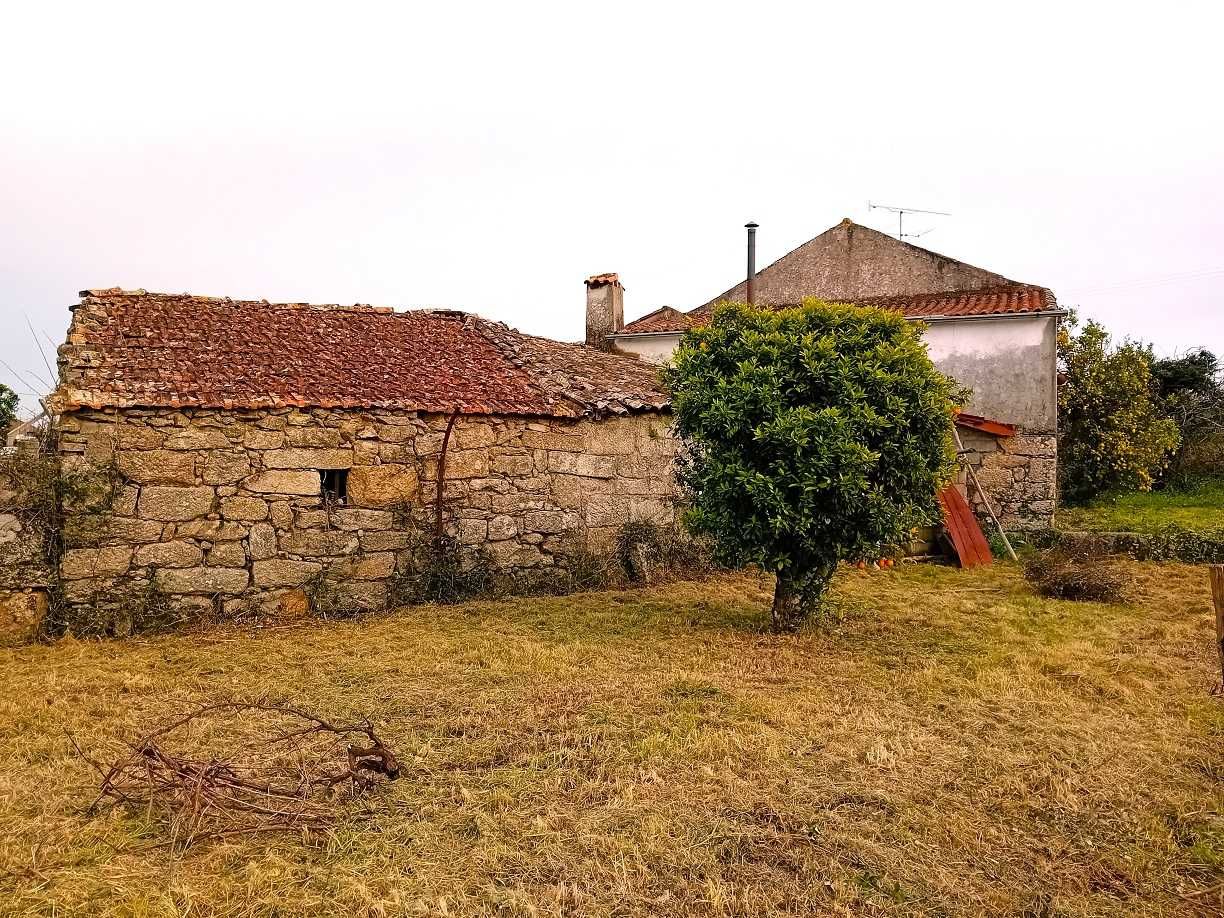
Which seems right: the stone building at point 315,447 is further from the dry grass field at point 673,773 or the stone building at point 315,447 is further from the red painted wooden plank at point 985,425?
the red painted wooden plank at point 985,425

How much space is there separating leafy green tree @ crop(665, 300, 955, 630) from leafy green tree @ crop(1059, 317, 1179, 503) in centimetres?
1404

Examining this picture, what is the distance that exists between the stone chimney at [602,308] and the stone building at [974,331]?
0.9 inches

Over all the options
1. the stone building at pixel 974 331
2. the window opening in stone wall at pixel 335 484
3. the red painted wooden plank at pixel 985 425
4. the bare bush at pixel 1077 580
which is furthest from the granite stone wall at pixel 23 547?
the red painted wooden plank at pixel 985 425

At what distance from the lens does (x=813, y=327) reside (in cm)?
760

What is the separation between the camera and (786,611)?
806 cm

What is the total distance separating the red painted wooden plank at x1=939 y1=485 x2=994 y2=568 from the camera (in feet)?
42.8

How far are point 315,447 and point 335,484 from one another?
1.73ft

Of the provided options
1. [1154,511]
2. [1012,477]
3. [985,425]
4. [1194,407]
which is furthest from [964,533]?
[1194,407]

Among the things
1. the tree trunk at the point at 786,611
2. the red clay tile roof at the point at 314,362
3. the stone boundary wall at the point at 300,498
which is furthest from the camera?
the red clay tile roof at the point at 314,362

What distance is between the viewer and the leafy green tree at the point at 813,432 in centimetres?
706

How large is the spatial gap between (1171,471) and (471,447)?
1944cm

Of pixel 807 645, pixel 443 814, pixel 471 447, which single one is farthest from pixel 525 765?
pixel 471 447

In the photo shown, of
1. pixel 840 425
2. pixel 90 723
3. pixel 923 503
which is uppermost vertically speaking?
Answer: pixel 840 425

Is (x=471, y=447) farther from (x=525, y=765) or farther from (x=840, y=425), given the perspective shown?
(x=525, y=765)
